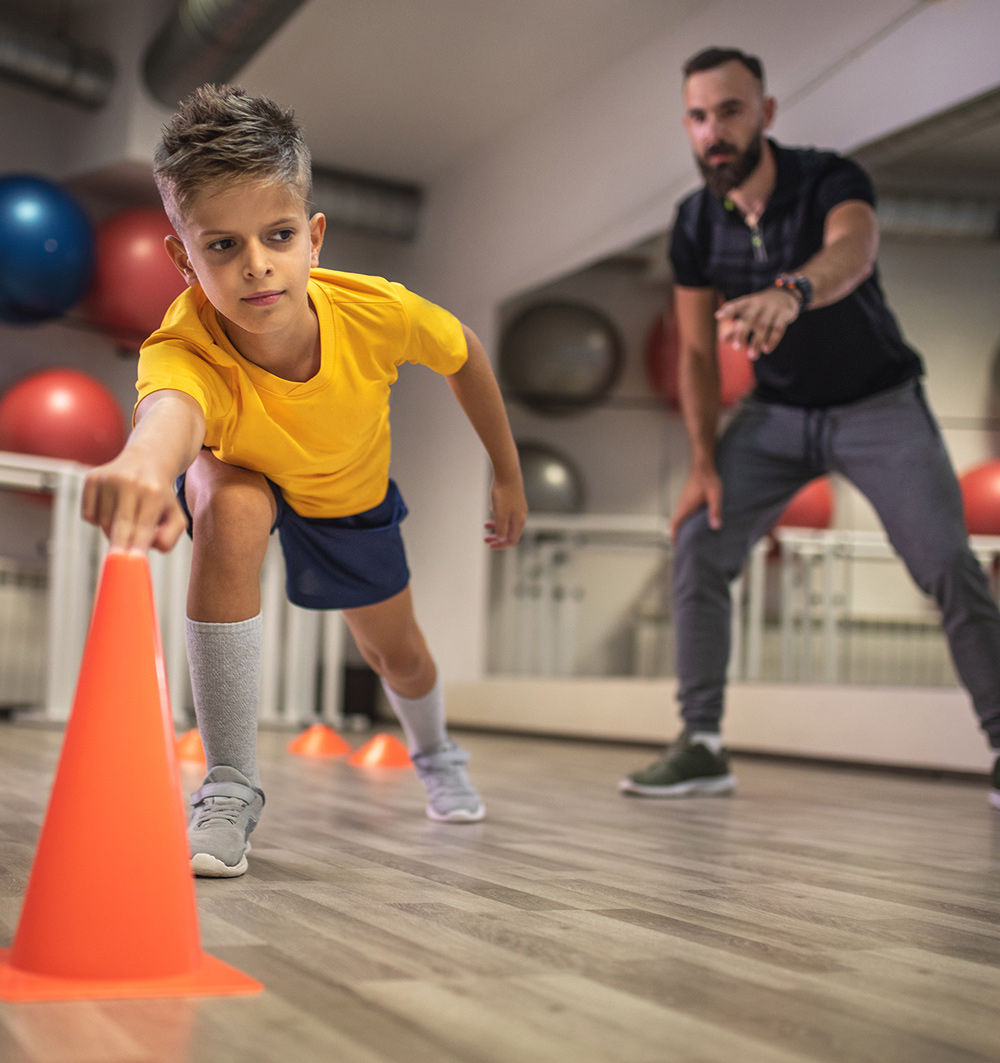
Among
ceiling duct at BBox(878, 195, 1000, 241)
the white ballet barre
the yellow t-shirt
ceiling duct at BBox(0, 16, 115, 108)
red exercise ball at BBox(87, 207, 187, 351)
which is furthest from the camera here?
ceiling duct at BBox(0, 16, 115, 108)

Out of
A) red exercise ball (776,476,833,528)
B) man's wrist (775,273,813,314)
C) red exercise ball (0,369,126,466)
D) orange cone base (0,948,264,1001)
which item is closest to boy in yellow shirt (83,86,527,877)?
orange cone base (0,948,264,1001)

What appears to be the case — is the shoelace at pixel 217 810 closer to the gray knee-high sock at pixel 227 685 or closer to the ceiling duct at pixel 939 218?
the gray knee-high sock at pixel 227 685

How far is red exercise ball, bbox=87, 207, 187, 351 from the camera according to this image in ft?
14.4

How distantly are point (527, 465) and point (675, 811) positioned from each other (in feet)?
9.08

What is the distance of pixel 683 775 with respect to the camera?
223cm

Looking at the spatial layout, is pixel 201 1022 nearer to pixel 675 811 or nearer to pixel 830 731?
pixel 675 811

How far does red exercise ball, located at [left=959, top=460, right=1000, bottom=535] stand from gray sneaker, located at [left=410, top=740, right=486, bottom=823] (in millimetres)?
1403

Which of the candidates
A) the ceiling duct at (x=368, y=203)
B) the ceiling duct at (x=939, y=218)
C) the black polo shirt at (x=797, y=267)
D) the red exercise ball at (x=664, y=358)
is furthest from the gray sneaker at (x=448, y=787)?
the ceiling duct at (x=368, y=203)

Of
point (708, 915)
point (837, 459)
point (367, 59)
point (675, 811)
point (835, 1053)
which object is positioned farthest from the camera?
point (367, 59)

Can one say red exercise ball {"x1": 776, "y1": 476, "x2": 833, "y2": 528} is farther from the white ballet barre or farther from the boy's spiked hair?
the boy's spiked hair

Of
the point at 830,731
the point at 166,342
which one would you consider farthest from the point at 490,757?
the point at 166,342

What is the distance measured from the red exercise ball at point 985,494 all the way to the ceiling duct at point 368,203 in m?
3.24

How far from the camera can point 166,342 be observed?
1.22 metres

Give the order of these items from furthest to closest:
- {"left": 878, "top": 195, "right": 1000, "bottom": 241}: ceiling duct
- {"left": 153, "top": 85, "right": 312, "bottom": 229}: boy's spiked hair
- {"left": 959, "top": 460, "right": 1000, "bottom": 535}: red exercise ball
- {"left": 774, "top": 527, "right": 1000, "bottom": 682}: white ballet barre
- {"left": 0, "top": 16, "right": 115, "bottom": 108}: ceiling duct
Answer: {"left": 0, "top": 16, "right": 115, "bottom": 108}: ceiling duct < {"left": 774, "top": 527, "right": 1000, "bottom": 682}: white ballet barre < {"left": 878, "top": 195, "right": 1000, "bottom": 241}: ceiling duct < {"left": 959, "top": 460, "right": 1000, "bottom": 535}: red exercise ball < {"left": 153, "top": 85, "right": 312, "bottom": 229}: boy's spiked hair
